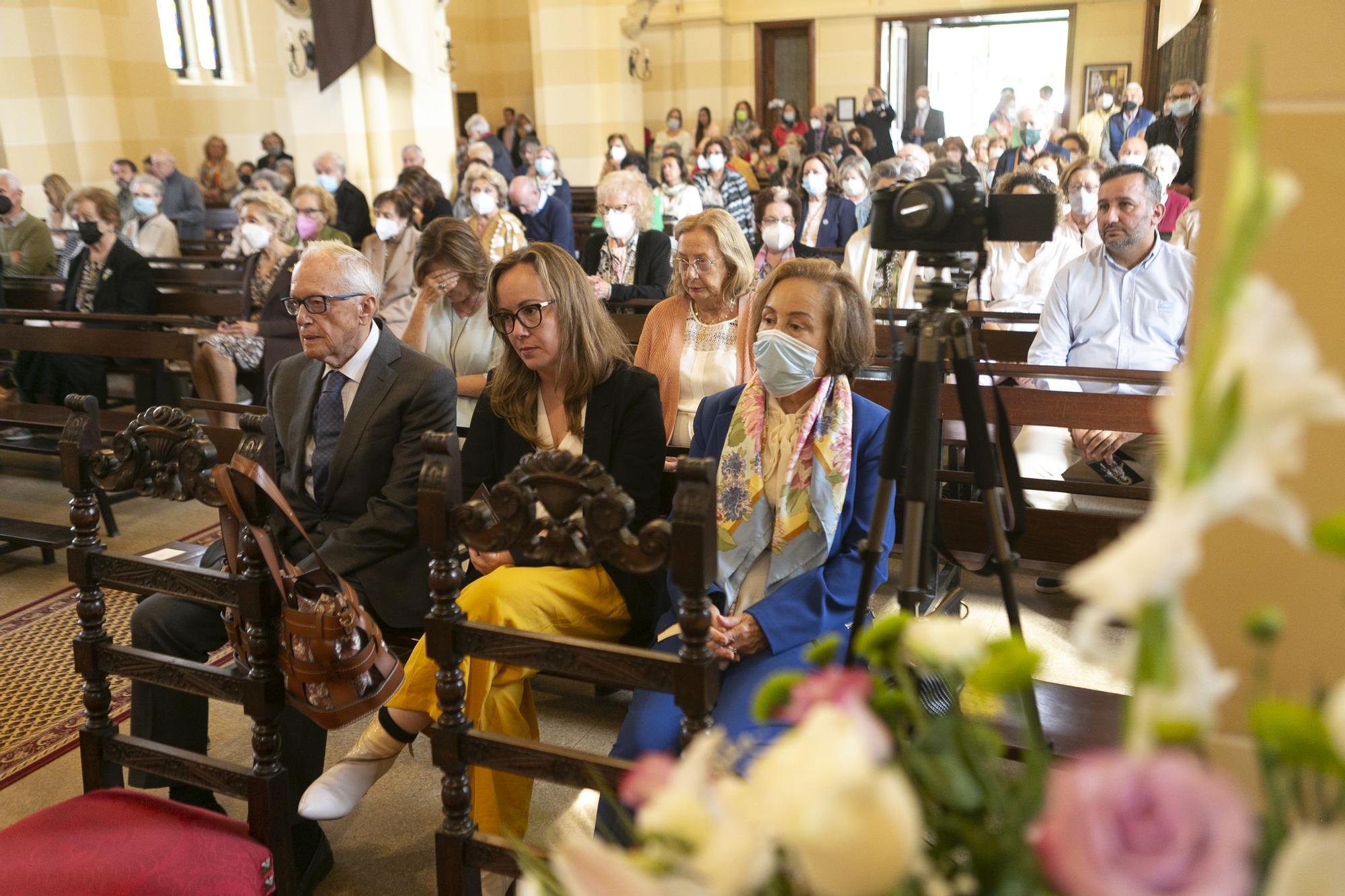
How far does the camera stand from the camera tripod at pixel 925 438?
1501 millimetres

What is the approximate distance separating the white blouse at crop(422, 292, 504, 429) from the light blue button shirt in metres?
1.94

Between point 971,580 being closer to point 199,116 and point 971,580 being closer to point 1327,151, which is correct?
point 1327,151

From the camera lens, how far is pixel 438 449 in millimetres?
1529

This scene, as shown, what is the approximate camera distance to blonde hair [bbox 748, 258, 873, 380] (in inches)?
88.0

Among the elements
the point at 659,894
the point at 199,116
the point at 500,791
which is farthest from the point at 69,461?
the point at 199,116

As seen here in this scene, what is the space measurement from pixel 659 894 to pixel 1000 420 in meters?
1.13

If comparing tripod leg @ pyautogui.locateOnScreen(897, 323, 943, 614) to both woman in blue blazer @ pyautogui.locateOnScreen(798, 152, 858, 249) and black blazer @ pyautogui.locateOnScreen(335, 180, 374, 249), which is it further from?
black blazer @ pyautogui.locateOnScreen(335, 180, 374, 249)

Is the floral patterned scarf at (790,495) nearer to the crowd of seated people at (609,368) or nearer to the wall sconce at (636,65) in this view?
the crowd of seated people at (609,368)

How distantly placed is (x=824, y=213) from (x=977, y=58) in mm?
11694

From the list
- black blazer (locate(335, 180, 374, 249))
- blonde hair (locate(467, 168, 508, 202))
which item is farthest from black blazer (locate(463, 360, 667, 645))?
black blazer (locate(335, 180, 374, 249))

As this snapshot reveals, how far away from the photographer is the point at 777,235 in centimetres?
488

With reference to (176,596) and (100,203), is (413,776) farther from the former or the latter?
(100,203)

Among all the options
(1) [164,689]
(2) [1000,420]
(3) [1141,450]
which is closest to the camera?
(2) [1000,420]

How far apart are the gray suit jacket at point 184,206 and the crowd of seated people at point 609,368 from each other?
3.06m
